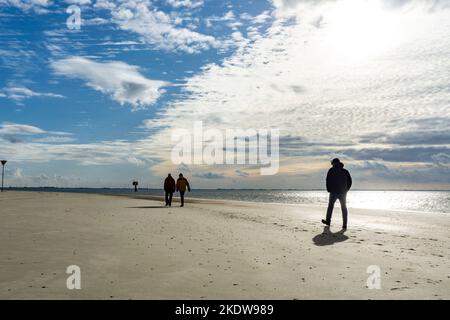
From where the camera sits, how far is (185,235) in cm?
1333

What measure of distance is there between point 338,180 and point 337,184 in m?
0.17

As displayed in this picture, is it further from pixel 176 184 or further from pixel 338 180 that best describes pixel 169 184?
pixel 338 180

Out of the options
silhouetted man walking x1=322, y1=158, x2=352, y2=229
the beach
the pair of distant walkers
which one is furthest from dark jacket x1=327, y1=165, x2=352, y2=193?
the pair of distant walkers

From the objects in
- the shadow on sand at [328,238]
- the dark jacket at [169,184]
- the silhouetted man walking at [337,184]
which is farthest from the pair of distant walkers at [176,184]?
the shadow on sand at [328,238]

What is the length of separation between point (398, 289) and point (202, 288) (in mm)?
3355

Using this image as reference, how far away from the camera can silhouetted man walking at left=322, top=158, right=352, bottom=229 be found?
16531 mm

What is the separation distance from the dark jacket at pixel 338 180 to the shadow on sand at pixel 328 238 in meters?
1.89

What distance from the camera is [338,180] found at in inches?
653

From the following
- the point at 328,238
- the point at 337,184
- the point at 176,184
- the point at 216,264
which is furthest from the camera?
the point at 176,184

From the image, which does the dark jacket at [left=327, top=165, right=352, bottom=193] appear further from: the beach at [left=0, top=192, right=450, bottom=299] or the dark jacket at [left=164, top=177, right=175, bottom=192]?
the dark jacket at [left=164, top=177, right=175, bottom=192]

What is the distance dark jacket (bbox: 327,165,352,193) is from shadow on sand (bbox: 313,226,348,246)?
6.21ft

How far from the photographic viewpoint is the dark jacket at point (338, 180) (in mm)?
16552

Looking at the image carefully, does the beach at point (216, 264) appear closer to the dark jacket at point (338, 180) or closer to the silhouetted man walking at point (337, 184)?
the silhouetted man walking at point (337, 184)

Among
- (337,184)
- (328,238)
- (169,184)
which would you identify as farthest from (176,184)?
(328,238)
